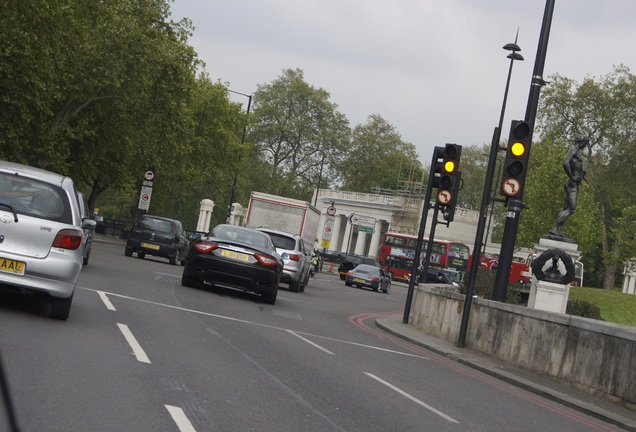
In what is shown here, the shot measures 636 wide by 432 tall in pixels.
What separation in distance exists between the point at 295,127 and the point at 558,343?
88.2 metres

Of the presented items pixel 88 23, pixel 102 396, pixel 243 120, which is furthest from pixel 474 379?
pixel 243 120

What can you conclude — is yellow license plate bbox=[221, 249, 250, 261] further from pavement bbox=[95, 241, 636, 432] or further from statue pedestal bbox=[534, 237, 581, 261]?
statue pedestal bbox=[534, 237, 581, 261]

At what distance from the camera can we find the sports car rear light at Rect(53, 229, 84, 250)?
400 inches

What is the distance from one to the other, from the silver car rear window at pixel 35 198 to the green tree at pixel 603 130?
58743 millimetres

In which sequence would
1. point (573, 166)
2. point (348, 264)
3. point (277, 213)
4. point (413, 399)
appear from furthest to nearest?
point (348, 264)
point (277, 213)
point (573, 166)
point (413, 399)

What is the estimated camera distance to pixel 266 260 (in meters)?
19.0

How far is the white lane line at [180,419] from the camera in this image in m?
6.24

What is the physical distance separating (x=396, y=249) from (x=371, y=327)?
51.9 meters

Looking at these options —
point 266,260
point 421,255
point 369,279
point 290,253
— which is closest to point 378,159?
point 421,255

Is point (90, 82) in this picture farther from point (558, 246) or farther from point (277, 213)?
point (558, 246)

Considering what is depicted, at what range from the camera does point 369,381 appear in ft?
34.3

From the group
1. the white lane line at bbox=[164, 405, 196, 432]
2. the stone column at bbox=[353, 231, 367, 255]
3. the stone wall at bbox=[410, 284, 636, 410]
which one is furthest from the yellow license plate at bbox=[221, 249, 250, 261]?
the stone column at bbox=[353, 231, 367, 255]

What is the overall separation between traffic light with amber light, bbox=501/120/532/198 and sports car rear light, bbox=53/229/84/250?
Result: 27.3ft

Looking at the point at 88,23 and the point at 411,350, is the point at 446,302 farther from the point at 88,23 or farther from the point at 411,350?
the point at 88,23
